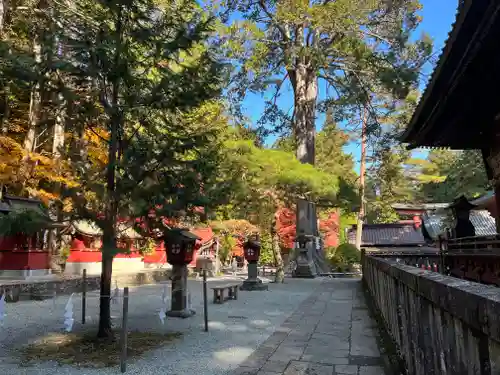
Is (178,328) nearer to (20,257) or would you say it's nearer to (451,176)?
(20,257)

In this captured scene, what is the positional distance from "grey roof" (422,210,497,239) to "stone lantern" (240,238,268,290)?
7.06 meters

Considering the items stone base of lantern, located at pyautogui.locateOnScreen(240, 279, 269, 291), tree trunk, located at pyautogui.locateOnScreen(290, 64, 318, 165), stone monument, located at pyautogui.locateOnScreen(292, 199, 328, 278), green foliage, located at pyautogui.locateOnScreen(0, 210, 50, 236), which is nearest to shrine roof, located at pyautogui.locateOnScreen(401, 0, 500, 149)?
green foliage, located at pyautogui.locateOnScreen(0, 210, 50, 236)

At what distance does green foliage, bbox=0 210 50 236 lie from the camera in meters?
5.66

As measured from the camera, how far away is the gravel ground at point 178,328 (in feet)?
17.1

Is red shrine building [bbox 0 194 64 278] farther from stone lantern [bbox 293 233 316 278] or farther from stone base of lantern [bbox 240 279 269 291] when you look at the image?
stone lantern [bbox 293 233 316 278]

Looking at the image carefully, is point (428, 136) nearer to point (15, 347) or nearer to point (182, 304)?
point (182, 304)

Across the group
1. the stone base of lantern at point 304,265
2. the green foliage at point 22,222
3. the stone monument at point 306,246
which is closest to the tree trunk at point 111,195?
the green foliage at point 22,222

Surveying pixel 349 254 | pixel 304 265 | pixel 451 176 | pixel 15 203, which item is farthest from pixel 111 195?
pixel 451 176

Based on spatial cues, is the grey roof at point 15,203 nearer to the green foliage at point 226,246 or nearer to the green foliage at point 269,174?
the green foliage at point 269,174

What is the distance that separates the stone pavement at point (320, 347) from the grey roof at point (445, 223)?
9.13m

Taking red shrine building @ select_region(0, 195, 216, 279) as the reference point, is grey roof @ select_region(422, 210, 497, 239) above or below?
above

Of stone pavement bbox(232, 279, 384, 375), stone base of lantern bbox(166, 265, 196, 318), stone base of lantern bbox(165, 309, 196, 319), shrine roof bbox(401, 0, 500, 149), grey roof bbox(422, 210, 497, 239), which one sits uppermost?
shrine roof bbox(401, 0, 500, 149)

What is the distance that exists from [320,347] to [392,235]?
69.5ft

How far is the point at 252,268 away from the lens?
1569cm
